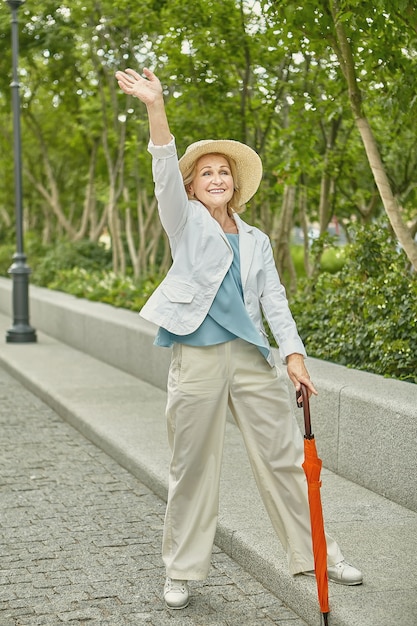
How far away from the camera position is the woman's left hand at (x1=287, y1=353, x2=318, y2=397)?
4.22 meters

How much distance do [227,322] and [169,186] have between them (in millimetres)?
607

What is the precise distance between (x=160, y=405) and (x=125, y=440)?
55.7 inches

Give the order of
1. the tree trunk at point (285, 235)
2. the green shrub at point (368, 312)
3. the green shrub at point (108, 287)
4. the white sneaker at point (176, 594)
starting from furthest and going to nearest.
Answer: the green shrub at point (108, 287)
the tree trunk at point (285, 235)
the green shrub at point (368, 312)
the white sneaker at point (176, 594)

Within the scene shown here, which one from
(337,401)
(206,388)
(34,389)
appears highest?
(206,388)

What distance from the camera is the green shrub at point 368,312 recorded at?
6.91 m

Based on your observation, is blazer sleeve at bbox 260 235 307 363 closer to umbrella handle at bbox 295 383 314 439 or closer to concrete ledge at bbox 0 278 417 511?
umbrella handle at bbox 295 383 314 439

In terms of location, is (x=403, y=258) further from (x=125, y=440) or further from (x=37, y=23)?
(x=37, y=23)

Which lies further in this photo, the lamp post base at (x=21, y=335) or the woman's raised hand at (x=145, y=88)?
the lamp post base at (x=21, y=335)

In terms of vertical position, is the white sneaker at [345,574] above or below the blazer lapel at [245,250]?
below

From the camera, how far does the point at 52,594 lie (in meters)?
4.68

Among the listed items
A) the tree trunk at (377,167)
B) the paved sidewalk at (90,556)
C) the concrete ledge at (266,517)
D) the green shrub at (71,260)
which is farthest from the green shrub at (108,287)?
the tree trunk at (377,167)

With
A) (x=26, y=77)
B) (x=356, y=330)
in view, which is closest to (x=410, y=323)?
(x=356, y=330)

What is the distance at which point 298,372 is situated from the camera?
4.24 metres

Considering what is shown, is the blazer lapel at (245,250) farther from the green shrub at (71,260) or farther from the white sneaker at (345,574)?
the green shrub at (71,260)
